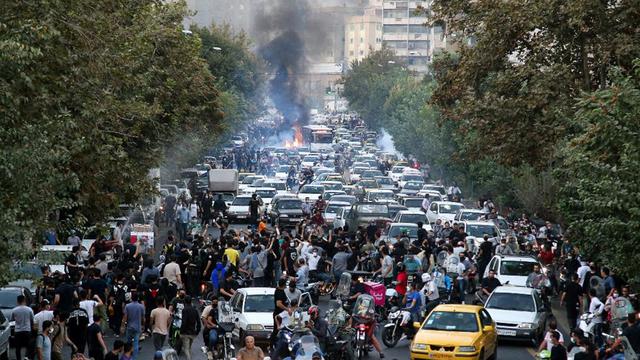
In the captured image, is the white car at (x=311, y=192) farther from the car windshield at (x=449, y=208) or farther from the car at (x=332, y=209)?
the car windshield at (x=449, y=208)

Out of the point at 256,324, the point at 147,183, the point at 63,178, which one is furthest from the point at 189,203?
the point at 63,178

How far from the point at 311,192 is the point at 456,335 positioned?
131 ft

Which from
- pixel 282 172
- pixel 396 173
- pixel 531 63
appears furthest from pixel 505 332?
pixel 396 173

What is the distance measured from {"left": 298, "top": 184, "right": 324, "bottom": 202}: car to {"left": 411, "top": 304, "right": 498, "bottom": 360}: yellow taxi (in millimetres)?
36999

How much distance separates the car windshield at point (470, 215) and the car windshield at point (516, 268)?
44.9 ft

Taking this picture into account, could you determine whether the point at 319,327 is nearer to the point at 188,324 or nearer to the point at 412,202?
the point at 188,324

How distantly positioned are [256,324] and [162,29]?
1609 centimetres

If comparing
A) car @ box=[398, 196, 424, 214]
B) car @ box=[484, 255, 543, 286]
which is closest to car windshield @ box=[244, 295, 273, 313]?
car @ box=[484, 255, 543, 286]

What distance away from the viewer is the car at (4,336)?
2534 centimetres

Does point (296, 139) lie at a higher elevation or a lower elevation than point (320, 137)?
lower

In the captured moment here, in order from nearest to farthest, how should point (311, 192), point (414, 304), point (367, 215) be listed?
1. point (414, 304)
2. point (367, 215)
3. point (311, 192)

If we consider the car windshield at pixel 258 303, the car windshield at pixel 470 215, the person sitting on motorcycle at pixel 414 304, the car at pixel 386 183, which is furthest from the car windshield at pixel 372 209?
the car windshield at pixel 258 303

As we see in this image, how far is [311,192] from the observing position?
6481 centimetres

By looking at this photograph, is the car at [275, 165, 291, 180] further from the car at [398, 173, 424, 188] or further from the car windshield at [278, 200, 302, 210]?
the car windshield at [278, 200, 302, 210]
